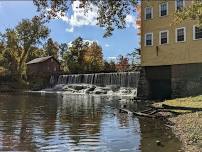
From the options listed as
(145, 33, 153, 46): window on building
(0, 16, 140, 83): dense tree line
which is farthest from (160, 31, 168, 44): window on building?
(0, 16, 140, 83): dense tree line

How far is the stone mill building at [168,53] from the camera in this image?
44.4m

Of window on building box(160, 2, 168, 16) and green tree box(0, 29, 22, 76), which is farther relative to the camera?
green tree box(0, 29, 22, 76)

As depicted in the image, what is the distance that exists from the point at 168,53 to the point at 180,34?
246 cm

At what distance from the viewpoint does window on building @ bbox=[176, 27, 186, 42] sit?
45188mm

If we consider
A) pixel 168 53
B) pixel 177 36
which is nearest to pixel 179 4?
pixel 177 36

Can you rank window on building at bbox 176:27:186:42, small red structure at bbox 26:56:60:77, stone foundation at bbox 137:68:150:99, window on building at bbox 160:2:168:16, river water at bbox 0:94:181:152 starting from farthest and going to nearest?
small red structure at bbox 26:56:60:77, stone foundation at bbox 137:68:150:99, window on building at bbox 160:2:168:16, window on building at bbox 176:27:186:42, river water at bbox 0:94:181:152

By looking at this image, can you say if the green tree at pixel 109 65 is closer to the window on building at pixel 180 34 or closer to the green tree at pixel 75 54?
the green tree at pixel 75 54

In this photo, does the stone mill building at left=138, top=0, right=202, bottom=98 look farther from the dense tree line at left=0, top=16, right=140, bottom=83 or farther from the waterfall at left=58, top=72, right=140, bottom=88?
the dense tree line at left=0, top=16, right=140, bottom=83

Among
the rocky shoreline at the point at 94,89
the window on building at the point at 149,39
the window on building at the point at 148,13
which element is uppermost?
the window on building at the point at 148,13

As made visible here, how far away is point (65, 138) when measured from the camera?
67.8ft

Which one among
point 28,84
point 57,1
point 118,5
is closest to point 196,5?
point 118,5

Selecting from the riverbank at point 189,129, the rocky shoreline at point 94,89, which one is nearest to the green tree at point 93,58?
the rocky shoreline at point 94,89

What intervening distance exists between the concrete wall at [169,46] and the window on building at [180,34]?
1.04 ft

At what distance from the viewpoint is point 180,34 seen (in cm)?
4556
